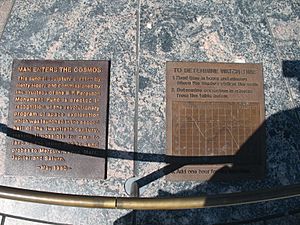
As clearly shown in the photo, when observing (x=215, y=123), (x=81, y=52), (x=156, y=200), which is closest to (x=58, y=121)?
(x=81, y=52)

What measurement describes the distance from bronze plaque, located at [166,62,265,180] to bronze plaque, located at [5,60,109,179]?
664 millimetres

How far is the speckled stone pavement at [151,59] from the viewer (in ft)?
13.0

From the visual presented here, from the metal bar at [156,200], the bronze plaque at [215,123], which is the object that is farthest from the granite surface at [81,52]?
the metal bar at [156,200]

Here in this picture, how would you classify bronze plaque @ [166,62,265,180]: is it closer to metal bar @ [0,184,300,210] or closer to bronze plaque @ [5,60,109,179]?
bronze plaque @ [5,60,109,179]

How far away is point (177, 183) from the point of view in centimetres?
398

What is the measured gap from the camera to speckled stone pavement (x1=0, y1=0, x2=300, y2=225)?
3947mm

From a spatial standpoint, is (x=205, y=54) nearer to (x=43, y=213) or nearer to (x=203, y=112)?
(x=203, y=112)

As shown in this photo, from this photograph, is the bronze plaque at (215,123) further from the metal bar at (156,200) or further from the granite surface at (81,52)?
the metal bar at (156,200)

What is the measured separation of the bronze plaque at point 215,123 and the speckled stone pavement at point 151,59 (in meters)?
0.09

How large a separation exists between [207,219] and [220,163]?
0.51m

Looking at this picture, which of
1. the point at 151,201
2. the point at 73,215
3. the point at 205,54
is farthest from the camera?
the point at 205,54

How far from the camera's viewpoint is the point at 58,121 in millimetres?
4039

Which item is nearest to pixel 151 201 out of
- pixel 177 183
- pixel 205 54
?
pixel 177 183

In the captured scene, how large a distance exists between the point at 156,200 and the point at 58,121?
6.01 feet
